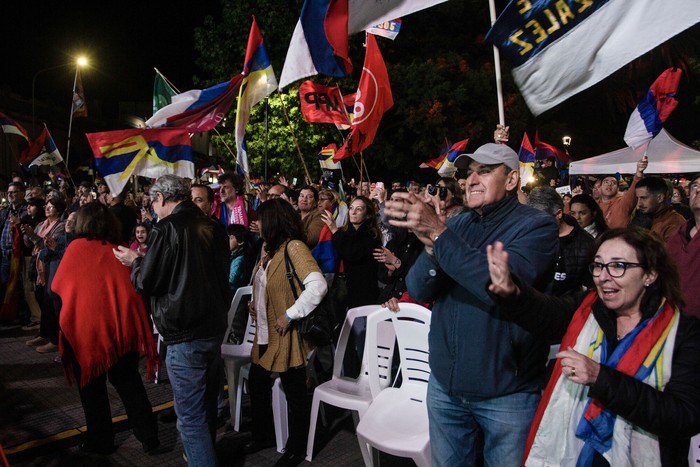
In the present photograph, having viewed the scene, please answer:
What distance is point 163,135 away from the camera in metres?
7.12

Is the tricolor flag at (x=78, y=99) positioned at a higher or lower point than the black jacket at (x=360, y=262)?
higher

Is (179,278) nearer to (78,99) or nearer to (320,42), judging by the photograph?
(320,42)

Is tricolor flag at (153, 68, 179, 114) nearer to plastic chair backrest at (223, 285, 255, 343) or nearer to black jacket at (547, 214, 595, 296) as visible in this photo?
plastic chair backrest at (223, 285, 255, 343)

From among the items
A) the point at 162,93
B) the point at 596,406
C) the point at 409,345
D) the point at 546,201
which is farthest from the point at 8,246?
the point at 596,406

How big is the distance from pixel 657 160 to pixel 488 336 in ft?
41.5

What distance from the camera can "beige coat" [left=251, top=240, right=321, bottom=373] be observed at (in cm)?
414

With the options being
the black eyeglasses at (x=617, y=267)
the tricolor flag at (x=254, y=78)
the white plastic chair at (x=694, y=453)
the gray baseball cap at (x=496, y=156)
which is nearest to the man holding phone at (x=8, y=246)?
the tricolor flag at (x=254, y=78)

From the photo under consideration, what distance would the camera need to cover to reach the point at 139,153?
700cm

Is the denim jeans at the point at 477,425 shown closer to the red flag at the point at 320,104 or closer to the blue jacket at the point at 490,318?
the blue jacket at the point at 490,318

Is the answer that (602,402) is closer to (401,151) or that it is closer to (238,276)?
(238,276)

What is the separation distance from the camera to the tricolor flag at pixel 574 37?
2852 millimetres

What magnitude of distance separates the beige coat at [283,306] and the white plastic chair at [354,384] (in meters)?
0.38

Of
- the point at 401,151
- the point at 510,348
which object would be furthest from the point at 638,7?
the point at 401,151

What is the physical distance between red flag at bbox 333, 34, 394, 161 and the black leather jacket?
4.04m
